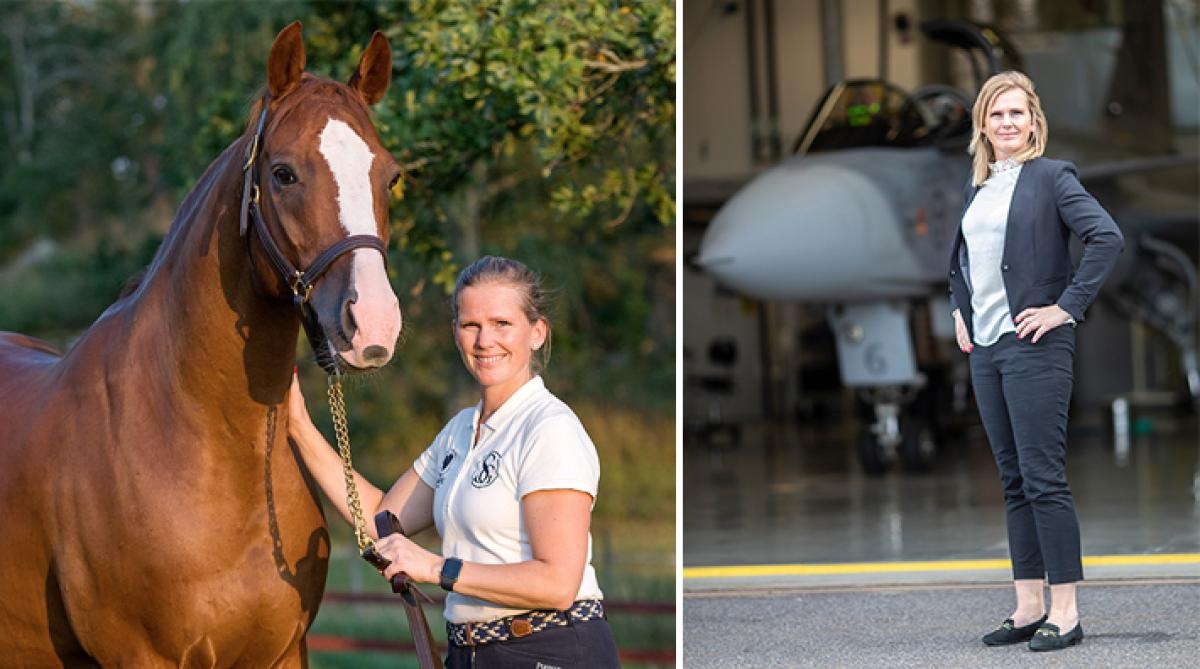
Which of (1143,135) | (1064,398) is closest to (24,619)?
(1064,398)

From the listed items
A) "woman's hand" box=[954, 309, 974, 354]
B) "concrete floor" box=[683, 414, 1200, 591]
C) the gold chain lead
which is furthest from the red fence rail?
the gold chain lead

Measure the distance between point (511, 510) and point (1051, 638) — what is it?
2547 millimetres

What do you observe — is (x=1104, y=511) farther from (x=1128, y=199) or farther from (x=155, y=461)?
(x=1128, y=199)

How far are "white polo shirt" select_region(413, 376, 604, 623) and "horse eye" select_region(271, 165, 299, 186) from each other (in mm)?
601

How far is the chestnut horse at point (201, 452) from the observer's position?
10.5 ft

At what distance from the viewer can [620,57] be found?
6809mm

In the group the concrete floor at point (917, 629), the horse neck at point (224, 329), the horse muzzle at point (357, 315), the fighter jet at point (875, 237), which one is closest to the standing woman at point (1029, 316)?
Answer: the concrete floor at point (917, 629)

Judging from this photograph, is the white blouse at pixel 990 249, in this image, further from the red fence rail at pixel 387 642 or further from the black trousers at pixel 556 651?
the red fence rail at pixel 387 642

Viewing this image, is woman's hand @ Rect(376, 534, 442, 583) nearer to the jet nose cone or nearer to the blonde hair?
the blonde hair

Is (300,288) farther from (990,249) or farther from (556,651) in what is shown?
(990,249)

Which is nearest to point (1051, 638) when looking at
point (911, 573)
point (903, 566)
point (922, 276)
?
point (911, 573)

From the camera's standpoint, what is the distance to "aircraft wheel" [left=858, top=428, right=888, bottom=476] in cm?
1292

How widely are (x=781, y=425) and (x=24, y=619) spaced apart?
20.4 m

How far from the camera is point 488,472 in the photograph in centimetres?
304
